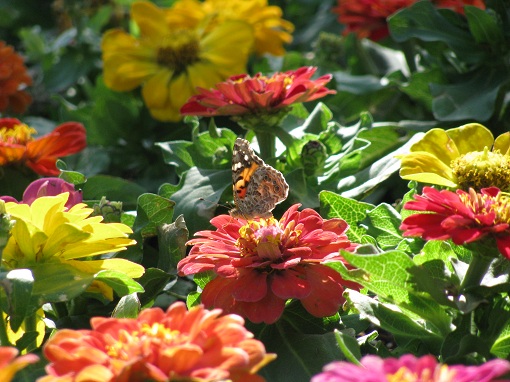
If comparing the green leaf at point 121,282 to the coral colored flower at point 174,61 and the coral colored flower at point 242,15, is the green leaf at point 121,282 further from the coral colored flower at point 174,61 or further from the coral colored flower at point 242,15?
the coral colored flower at point 242,15

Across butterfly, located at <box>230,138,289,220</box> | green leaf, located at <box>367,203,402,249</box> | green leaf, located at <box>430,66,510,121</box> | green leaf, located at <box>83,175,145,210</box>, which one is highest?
butterfly, located at <box>230,138,289,220</box>

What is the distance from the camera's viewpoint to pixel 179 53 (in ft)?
6.00

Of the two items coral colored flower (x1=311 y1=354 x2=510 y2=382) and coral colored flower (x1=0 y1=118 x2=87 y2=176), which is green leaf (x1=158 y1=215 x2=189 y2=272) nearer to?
coral colored flower (x1=0 y1=118 x2=87 y2=176)

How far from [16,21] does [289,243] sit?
6.58ft

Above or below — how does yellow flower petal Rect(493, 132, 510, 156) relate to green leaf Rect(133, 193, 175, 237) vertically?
above

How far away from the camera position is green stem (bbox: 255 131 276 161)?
1388 millimetres

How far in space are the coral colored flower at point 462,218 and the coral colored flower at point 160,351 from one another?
242mm

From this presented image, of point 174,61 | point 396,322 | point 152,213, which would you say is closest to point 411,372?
point 396,322

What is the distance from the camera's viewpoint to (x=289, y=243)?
102cm

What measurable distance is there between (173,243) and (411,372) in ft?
1.88

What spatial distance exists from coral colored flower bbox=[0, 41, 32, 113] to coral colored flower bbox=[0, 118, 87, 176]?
366mm

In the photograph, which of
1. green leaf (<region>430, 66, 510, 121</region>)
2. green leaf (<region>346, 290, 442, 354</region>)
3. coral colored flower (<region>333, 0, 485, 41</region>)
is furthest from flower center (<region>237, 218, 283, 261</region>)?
coral colored flower (<region>333, 0, 485, 41</region>)

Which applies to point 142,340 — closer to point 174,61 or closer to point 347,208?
point 347,208

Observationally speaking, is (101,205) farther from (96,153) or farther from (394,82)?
(394,82)
